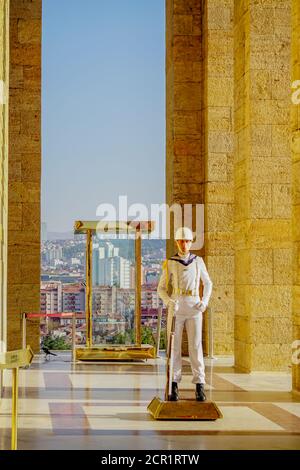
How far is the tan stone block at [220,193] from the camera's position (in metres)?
21.1

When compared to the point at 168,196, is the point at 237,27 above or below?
above

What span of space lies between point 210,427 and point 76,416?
1.70 metres

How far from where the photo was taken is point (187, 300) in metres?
12.7

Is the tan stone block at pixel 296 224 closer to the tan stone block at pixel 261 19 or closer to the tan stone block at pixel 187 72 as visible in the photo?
the tan stone block at pixel 261 19

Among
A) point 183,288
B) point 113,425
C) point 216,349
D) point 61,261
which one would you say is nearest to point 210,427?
point 113,425

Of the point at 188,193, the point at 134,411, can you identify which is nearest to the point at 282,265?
the point at 188,193

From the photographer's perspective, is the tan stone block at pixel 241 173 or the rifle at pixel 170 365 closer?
the rifle at pixel 170 365

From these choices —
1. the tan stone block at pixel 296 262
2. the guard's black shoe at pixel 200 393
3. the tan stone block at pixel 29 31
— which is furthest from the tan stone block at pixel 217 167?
the guard's black shoe at pixel 200 393

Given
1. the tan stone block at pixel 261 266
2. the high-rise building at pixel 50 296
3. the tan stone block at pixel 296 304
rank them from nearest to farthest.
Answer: the tan stone block at pixel 296 304 < the tan stone block at pixel 261 266 < the high-rise building at pixel 50 296

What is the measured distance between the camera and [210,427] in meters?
11.2

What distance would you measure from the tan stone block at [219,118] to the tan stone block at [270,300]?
486 cm

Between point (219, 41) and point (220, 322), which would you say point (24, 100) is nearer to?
point (219, 41)

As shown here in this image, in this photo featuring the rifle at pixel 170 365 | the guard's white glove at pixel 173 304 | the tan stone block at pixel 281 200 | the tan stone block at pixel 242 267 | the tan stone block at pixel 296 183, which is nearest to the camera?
the rifle at pixel 170 365
